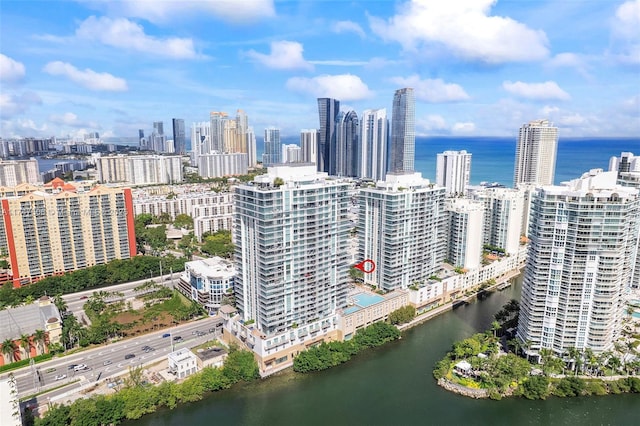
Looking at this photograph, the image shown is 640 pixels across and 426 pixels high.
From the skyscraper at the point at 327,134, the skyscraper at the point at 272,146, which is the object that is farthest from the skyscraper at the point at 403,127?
the skyscraper at the point at 272,146

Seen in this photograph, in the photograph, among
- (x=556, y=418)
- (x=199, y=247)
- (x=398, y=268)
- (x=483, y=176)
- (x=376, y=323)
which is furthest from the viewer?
(x=483, y=176)

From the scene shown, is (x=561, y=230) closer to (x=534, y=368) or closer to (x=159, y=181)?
(x=534, y=368)

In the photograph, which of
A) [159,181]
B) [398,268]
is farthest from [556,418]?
[159,181]

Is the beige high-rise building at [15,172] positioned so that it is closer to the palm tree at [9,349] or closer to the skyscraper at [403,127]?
the palm tree at [9,349]

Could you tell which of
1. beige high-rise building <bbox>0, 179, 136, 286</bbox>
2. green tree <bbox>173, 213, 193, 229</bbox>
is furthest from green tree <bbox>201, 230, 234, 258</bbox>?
green tree <bbox>173, 213, 193, 229</bbox>

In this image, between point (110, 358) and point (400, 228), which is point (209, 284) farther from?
point (400, 228)

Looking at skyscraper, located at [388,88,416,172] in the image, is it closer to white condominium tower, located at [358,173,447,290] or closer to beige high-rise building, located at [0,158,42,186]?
white condominium tower, located at [358,173,447,290]
